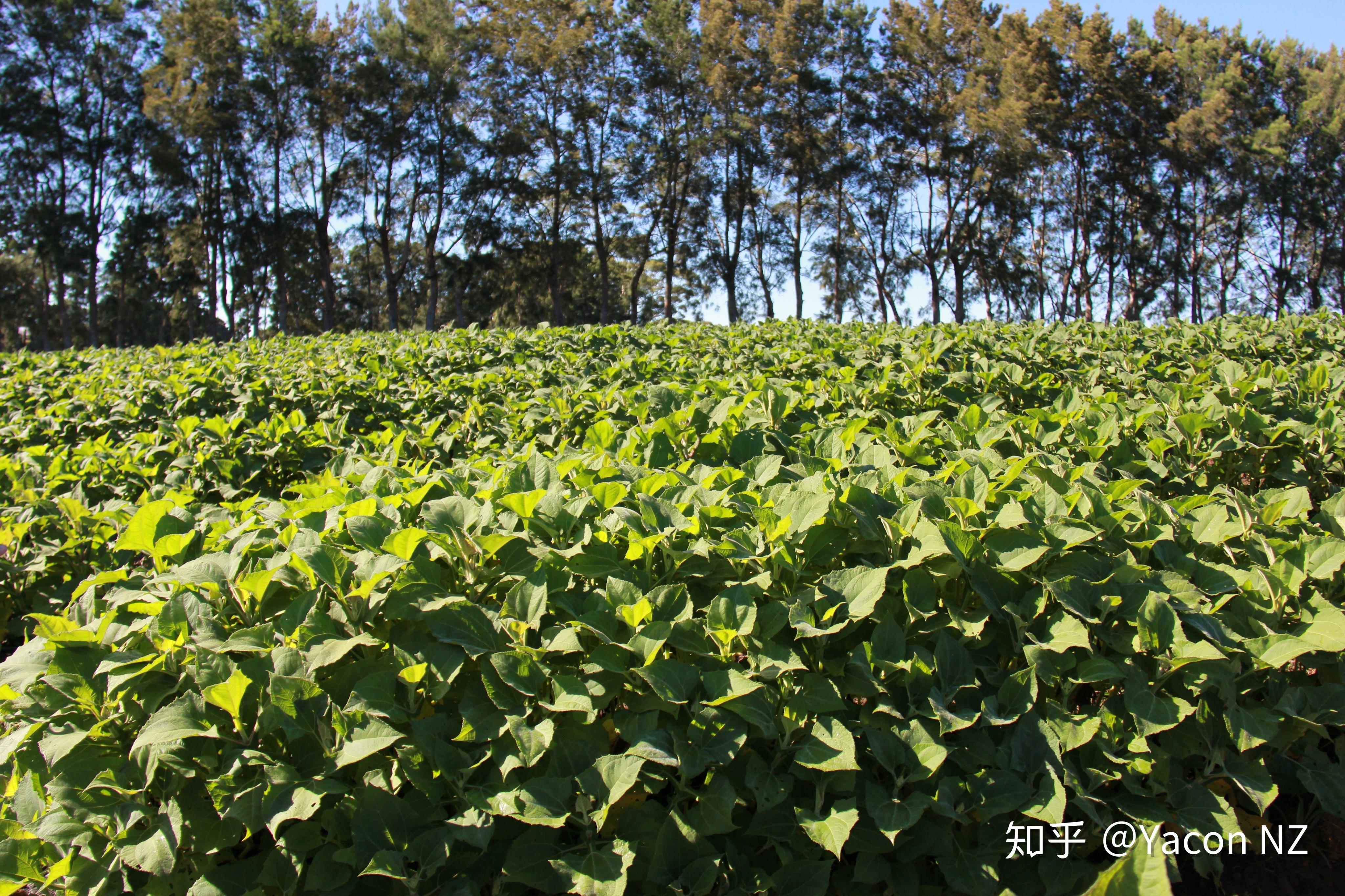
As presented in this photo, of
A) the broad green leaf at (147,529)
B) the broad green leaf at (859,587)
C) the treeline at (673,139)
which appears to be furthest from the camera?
the treeline at (673,139)

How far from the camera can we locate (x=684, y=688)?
1.56 m

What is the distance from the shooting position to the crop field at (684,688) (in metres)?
1.50

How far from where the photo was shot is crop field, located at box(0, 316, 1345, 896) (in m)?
1.50

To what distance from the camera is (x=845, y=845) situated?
161 cm

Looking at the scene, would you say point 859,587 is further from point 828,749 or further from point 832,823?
point 832,823

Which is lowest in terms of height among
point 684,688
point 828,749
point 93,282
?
point 828,749

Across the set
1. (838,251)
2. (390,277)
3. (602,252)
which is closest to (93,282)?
(390,277)

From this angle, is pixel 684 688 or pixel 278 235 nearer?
pixel 684 688

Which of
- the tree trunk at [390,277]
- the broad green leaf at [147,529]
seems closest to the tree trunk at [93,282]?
the tree trunk at [390,277]

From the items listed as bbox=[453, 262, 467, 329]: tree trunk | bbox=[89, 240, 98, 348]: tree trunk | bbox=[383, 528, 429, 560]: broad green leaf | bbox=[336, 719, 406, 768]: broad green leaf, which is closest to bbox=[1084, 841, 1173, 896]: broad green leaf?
bbox=[336, 719, 406, 768]: broad green leaf

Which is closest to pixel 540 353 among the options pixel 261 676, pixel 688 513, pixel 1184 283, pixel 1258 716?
pixel 688 513

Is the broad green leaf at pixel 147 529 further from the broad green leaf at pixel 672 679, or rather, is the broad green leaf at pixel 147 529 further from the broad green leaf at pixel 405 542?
the broad green leaf at pixel 672 679

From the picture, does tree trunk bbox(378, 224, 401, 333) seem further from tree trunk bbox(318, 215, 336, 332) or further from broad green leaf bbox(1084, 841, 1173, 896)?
broad green leaf bbox(1084, 841, 1173, 896)

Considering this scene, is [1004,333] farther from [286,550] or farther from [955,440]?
[286,550]
